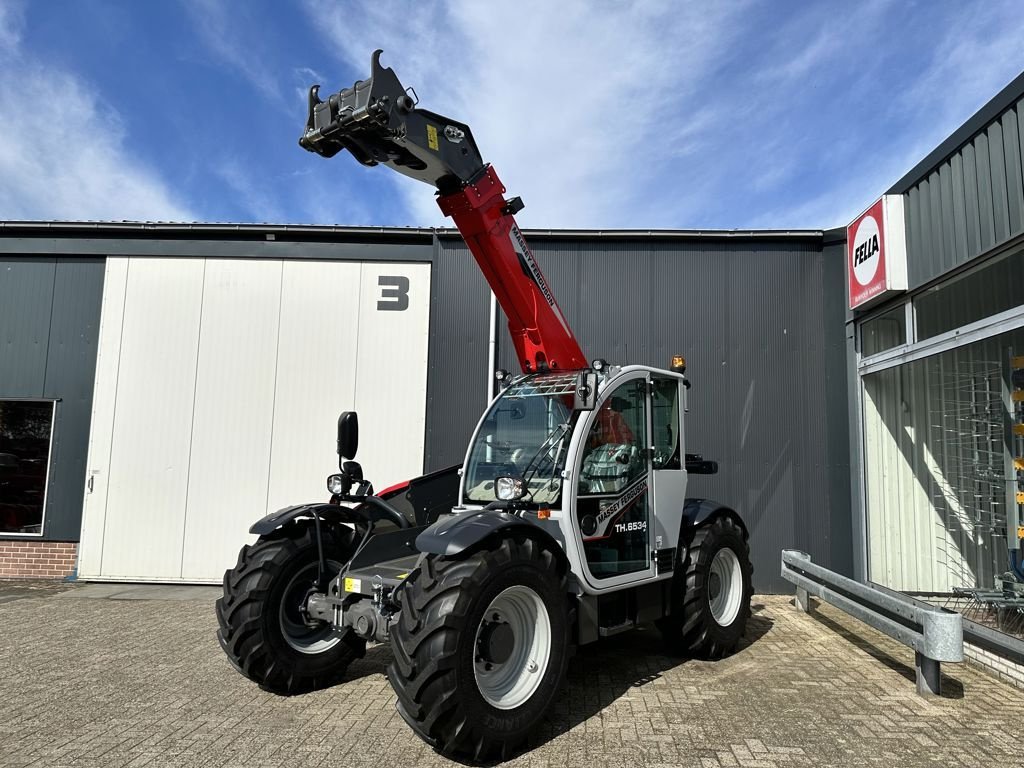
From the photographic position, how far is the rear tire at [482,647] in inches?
123

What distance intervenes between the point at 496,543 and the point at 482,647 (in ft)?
1.85

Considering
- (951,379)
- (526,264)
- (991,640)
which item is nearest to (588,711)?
(526,264)

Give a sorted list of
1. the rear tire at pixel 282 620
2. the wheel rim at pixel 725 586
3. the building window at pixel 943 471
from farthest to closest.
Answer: the building window at pixel 943 471
the wheel rim at pixel 725 586
the rear tire at pixel 282 620

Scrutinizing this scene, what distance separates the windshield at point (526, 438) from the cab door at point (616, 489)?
234 millimetres

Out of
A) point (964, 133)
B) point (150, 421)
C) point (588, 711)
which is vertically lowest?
point (588, 711)

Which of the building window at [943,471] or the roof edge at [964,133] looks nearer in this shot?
the roof edge at [964,133]

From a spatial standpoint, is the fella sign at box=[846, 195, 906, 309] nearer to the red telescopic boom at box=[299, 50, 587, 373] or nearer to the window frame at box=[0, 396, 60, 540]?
the red telescopic boom at box=[299, 50, 587, 373]

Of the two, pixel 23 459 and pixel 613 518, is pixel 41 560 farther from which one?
pixel 613 518

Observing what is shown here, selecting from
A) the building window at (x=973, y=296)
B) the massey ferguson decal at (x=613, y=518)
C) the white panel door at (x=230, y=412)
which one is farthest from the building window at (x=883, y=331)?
the white panel door at (x=230, y=412)

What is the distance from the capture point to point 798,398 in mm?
8016

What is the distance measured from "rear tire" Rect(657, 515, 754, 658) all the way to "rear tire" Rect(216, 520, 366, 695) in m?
2.40

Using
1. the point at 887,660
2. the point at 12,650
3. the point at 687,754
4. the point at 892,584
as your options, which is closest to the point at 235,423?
the point at 12,650

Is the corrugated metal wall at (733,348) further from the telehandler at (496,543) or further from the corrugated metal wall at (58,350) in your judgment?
the corrugated metal wall at (58,350)

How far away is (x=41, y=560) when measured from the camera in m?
8.31
